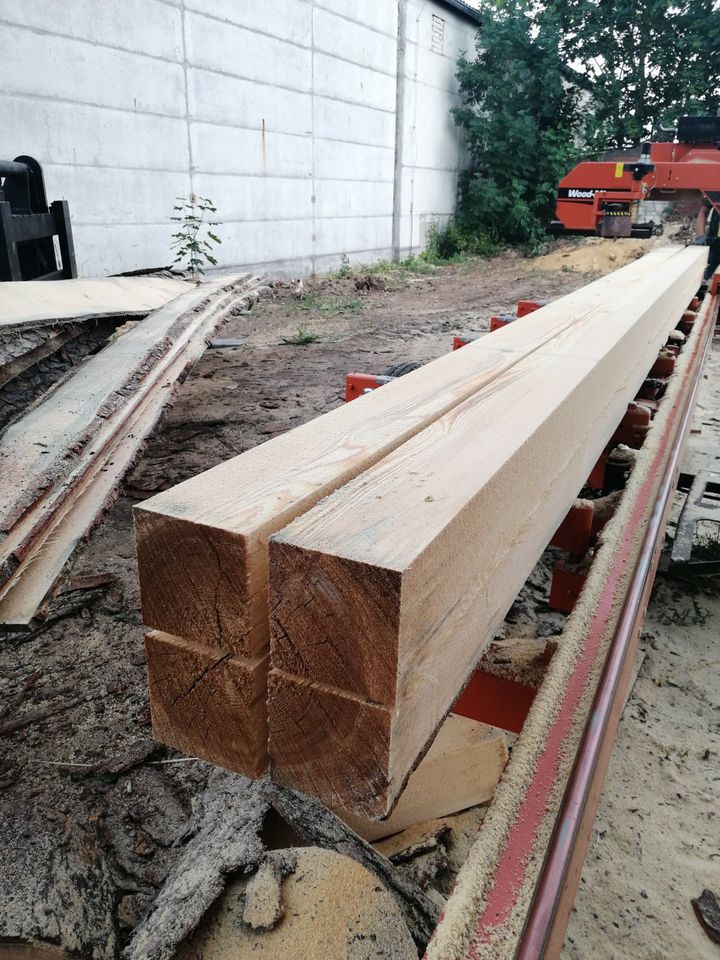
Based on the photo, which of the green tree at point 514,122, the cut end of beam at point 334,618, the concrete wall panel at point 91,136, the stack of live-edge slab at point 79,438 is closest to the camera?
the cut end of beam at point 334,618

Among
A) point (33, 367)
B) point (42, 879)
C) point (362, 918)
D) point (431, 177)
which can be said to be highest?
point (431, 177)

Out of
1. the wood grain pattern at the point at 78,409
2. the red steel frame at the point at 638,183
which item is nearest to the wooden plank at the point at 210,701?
the wood grain pattern at the point at 78,409

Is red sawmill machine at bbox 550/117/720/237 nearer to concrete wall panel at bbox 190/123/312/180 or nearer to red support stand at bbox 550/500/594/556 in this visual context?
concrete wall panel at bbox 190/123/312/180

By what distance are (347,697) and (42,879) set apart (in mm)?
1210

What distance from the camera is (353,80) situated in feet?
39.0

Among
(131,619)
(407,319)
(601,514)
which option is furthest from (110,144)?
(601,514)

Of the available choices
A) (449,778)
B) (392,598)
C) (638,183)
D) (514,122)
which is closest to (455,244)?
(514,122)

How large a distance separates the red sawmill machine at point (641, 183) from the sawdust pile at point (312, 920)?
23.5 ft

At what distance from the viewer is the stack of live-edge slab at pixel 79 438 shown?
2.07 m

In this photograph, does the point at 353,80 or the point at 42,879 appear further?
the point at 353,80

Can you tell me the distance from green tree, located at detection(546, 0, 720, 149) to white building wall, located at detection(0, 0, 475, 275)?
3230 mm

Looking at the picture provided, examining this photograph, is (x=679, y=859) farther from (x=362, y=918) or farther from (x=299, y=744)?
(x=299, y=744)

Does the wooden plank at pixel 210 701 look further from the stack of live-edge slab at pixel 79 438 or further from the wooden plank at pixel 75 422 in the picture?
the wooden plank at pixel 75 422

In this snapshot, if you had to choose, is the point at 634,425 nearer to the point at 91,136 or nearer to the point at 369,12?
the point at 91,136
